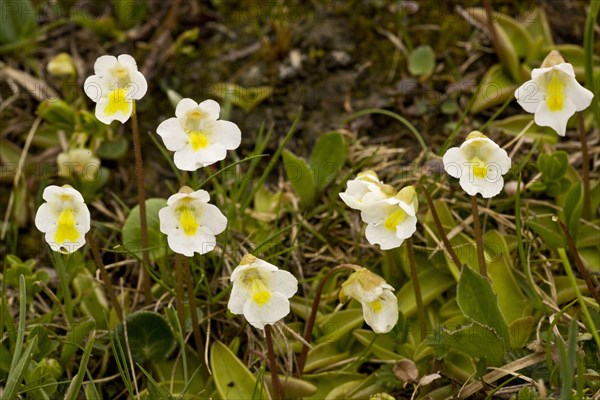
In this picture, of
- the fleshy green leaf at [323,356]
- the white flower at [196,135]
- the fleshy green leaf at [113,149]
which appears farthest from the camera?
the fleshy green leaf at [113,149]

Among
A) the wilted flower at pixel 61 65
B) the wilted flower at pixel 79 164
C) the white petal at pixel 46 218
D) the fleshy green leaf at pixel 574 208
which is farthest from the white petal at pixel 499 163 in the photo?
the wilted flower at pixel 61 65

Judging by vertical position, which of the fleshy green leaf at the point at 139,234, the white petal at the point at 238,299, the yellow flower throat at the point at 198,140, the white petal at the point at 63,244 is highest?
the yellow flower throat at the point at 198,140

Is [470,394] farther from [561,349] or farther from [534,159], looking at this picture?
[534,159]

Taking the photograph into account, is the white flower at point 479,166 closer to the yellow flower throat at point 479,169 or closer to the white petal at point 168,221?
the yellow flower throat at point 479,169

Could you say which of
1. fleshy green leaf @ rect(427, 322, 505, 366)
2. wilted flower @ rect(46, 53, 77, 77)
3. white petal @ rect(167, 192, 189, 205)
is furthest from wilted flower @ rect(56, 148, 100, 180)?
fleshy green leaf @ rect(427, 322, 505, 366)

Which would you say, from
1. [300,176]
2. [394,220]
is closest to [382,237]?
[394,220]

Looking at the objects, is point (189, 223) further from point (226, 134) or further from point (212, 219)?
point (226, 134)
